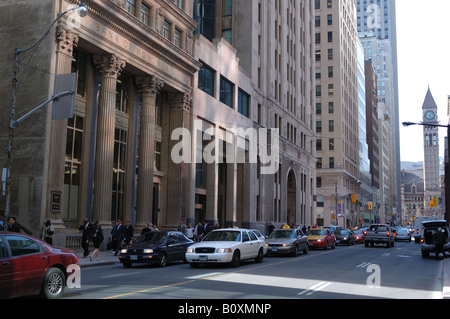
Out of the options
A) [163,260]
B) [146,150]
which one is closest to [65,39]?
[146,150]

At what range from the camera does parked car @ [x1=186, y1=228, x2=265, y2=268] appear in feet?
61.2

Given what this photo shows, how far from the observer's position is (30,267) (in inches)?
395

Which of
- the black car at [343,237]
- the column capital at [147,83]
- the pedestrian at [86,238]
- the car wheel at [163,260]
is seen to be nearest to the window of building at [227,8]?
the column capital at [147,83]

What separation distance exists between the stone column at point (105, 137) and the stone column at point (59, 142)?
10.1ft

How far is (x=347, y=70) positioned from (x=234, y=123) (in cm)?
6679

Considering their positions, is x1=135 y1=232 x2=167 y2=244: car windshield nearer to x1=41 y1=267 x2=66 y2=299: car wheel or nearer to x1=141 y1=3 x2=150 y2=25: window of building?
x1=41 y1=267 x2=66 y2=299: car wheel

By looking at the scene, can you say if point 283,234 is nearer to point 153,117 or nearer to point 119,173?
point 119,173

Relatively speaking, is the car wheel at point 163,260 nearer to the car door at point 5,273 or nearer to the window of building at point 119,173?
the car door at point 5,273

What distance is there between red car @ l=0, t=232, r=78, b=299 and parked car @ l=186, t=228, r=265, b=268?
8.04 metres

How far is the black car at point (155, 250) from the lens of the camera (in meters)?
19.0

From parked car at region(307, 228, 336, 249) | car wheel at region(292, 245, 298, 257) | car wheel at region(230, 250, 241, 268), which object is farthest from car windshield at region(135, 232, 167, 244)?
parked car at region(307, 228, 336, 249)

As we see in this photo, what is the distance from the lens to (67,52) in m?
24.3

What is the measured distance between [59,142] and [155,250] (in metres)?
8.21
